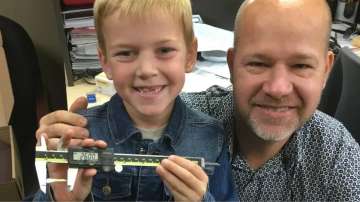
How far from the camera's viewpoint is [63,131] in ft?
3.13

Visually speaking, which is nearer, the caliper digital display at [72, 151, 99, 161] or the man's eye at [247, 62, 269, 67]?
the caliper digital display at [72, 151, 99, 161]

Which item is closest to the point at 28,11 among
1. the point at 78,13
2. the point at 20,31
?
the point at 20,31

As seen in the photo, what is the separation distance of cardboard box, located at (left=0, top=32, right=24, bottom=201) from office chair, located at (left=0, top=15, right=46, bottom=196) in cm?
4

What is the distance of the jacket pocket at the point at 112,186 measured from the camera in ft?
3.31

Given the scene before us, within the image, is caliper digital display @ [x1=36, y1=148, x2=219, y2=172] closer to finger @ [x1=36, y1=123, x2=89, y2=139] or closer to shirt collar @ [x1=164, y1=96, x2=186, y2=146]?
finger @ [x1=36, y1=123, x2=89, y2=139]

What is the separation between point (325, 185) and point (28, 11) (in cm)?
200

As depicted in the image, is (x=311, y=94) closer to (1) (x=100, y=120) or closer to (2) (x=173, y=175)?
(2) (x=173, y=175)

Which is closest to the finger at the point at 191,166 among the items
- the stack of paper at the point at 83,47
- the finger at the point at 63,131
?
the finger at the point at 63,131

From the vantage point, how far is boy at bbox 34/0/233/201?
3.09 feet

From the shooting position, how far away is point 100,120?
105 cm

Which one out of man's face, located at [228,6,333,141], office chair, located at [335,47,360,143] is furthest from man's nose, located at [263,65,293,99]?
office chair, located at [335,47,360,143]

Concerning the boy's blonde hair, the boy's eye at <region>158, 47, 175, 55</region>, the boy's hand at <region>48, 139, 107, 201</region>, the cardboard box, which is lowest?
the cardboard box

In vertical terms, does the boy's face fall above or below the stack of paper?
above

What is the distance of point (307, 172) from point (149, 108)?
465mm
